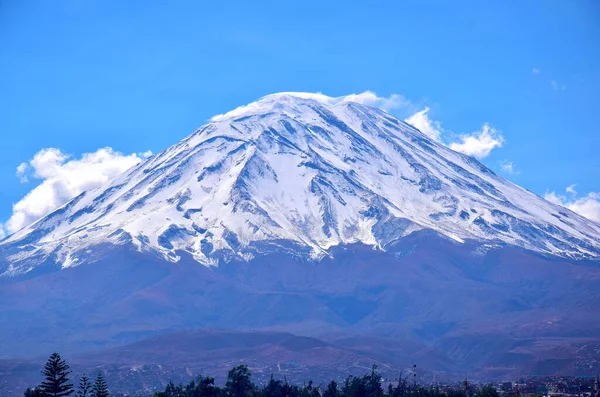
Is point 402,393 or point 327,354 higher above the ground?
point 327,354

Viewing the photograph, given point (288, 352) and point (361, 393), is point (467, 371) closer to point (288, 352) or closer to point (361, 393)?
point (288, 352)

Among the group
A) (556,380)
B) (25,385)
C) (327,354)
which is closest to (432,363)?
(327,354)

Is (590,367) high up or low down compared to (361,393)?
up

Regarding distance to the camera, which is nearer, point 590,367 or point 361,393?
point 361,393

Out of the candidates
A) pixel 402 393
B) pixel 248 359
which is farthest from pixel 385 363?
pixel 402 393

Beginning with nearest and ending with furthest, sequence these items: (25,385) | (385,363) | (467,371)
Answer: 1. (25,385)
2. (385,363)
3. (467,371)

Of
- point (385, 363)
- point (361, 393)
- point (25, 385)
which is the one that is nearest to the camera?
point (361, 393)

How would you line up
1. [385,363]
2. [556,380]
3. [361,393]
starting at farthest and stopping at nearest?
[385,363]
[556,380]
[361,393]

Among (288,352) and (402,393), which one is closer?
(402,393)

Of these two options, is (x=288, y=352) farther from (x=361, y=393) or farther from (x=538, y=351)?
(x=361, y=393)
